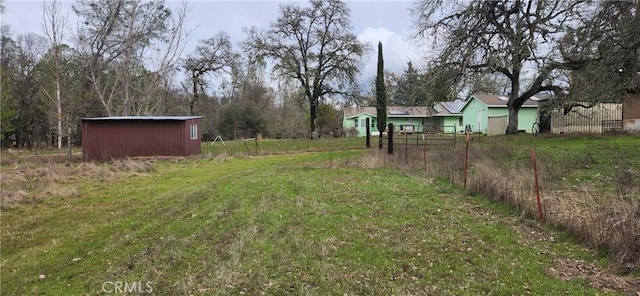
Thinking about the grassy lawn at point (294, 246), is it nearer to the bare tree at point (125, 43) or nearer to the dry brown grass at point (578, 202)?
the dry brown grass at point (578, 202)

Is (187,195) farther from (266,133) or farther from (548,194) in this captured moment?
(266,133)

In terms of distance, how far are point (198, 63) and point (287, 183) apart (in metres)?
35.8

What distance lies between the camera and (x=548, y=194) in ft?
21.1

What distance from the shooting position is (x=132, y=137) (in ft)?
71.5

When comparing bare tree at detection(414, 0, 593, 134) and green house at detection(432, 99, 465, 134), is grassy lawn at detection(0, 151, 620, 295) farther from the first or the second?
green house at detection(432, 99, 465, 134)

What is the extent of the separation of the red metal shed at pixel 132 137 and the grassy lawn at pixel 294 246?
44.6 feet

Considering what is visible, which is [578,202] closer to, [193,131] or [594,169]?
[594,169]

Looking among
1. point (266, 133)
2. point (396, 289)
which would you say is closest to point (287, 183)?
point (396, 289)

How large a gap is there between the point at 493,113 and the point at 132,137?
90.0ft

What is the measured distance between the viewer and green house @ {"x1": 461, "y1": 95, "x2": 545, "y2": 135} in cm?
2926

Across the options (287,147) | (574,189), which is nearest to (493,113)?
(287,147)

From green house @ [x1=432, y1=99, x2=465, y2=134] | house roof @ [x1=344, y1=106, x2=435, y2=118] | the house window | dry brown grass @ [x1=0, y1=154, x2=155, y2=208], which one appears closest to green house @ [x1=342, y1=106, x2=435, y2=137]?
house roof @ [x1=344, y1=106, x2=435, y2=118]

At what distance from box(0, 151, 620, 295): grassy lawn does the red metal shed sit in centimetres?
1359

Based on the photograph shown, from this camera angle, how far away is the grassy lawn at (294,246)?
3854mm
